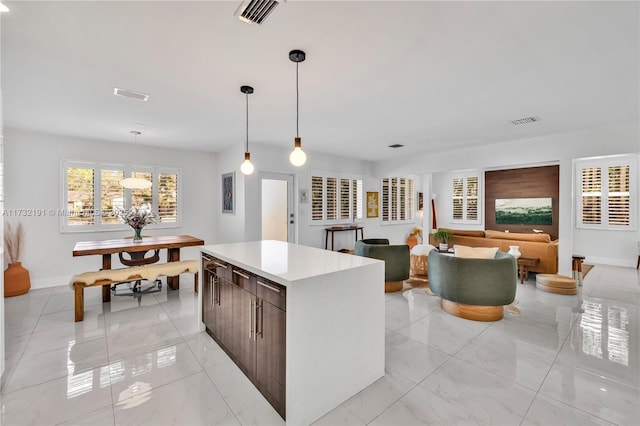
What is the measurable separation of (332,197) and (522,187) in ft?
18.8

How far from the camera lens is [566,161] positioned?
4820mm

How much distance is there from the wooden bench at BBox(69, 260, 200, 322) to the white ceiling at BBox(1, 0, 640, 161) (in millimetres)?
2042

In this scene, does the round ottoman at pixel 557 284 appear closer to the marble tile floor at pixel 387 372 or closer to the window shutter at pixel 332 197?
the marble tile floor at pixel 387 372

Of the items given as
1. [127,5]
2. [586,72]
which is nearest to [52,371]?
[127,5]

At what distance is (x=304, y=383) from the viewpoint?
5.73 ft

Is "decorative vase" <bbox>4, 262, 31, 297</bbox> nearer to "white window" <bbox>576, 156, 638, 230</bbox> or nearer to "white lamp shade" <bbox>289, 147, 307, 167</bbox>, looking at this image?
"white lamp shade" <bbox>289, 147, 307, 167</bbox>

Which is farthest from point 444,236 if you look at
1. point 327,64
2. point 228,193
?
point 327,64

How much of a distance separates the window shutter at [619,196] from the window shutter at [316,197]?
654 centimetres

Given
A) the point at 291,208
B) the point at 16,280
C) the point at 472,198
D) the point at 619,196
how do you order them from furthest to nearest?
the point at 472,198
the point at 619,196
the point at 291,208
the point at 16,280

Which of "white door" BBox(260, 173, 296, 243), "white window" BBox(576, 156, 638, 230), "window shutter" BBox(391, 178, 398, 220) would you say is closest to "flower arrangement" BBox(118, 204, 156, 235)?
"white door" BBox(260, 173, 296, 243)

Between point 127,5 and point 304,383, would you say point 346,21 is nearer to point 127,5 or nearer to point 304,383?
point 127,5

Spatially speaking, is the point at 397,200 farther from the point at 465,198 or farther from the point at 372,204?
the point at 465,198

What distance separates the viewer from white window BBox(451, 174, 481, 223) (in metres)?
9.14

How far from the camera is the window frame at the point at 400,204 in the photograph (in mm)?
8164
